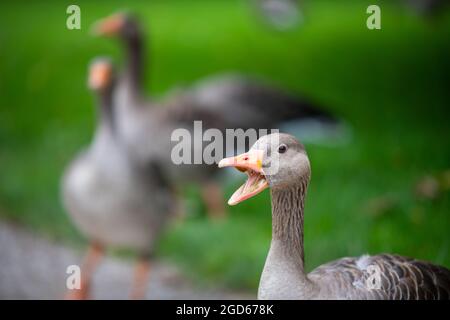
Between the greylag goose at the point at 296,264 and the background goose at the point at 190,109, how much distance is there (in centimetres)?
252

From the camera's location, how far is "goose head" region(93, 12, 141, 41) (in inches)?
208

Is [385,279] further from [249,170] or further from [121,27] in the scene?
[121,27]

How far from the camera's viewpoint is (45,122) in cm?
614

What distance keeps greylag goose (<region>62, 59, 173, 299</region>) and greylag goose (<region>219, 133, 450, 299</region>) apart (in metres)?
1.62

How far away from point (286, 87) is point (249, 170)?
3939mm

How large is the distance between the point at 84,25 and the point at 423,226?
174 inches

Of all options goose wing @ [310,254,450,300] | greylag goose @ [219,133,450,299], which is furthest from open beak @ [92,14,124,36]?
goose wing @ [310,254,450,300]

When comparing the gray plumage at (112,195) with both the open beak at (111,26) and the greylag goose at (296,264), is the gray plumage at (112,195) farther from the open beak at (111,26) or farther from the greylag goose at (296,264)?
the greylag goose at (296,264)

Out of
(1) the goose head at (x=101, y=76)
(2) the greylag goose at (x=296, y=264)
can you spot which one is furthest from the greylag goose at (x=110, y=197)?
(2) the greylag goose at (x=296, y=264)

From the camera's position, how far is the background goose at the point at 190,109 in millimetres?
5039
